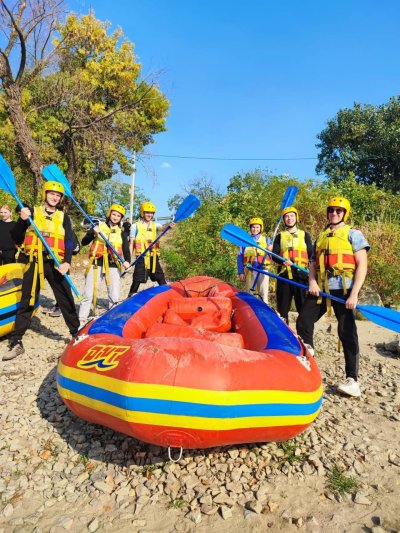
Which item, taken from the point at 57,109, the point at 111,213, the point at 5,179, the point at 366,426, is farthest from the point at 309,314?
the point at 57,109

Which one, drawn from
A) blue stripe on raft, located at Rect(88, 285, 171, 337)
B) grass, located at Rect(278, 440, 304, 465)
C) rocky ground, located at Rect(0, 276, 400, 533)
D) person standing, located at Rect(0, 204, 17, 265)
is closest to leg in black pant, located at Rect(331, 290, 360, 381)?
rocky ground, located at Rect(0, 276, 400, 533)

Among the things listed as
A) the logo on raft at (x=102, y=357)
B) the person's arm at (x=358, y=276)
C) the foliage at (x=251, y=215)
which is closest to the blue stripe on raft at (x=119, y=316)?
the logo on raft at (x=102, y=357)

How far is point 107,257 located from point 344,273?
310 centimetres

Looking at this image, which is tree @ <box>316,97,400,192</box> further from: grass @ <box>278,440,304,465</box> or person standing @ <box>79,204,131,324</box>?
grass @ <box>278,440,304,465</box>

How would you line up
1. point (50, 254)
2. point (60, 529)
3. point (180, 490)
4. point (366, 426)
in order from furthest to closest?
point (50, 254) < point (366, 426) < point (180, 490) < point (60, 529)

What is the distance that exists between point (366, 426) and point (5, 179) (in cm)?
452

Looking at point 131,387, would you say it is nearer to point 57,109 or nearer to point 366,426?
point 366,426

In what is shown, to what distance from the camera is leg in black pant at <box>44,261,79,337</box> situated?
4.16m

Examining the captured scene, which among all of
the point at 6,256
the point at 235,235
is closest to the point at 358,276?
the point at 235,235

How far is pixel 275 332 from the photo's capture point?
2914 millimetres

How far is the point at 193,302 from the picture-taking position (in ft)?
14.0

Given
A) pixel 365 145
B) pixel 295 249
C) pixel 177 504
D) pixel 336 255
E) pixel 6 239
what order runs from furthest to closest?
1. pixel 365 145
2. pixel 6 239
3. pixel 295 249
4. pixel 336 255
5. pixel 177 504

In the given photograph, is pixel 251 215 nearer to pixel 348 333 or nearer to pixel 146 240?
pixel 146 240

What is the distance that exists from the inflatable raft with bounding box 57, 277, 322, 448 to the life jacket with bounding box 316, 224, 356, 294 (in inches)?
35.7
